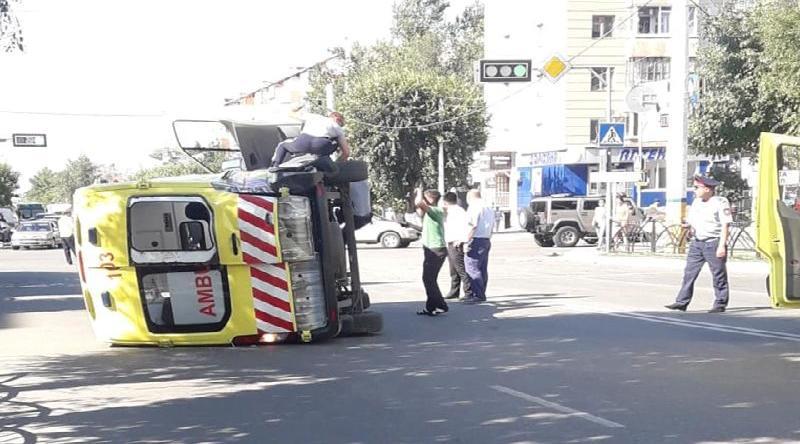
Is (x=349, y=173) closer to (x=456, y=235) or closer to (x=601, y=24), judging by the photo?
(x=456, y=235)

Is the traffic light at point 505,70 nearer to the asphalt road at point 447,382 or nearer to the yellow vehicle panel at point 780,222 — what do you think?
the asphalt road at point 447,382

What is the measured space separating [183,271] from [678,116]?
18.2m

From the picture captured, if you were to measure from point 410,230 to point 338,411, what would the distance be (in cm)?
3056

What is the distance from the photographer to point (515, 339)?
10984 mm

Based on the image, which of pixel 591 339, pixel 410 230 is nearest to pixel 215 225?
pixel 591 339

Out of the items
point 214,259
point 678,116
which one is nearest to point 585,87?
point 678,116

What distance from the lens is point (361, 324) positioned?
11445 millimetres

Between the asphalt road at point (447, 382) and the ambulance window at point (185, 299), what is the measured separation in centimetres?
33

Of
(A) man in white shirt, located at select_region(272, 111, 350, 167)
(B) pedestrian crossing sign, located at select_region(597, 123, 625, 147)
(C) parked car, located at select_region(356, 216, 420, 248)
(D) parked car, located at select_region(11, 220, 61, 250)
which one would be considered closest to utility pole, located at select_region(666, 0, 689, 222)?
(B) pedestrian crossing sign, located at select_region(597, 123, 625, 147)

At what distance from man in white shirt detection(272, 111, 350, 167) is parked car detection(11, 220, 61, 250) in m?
37.0

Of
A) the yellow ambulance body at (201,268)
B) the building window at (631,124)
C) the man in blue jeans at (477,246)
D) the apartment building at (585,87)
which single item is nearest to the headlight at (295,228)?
the yellow ambulance body at (201,268)

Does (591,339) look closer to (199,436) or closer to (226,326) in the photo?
(226,326)

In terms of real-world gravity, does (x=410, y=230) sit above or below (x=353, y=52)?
below

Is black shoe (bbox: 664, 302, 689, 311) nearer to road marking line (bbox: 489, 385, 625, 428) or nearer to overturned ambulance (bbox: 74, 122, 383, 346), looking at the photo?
overturned ambulance (bbox: 74, 122, 383, 346)
